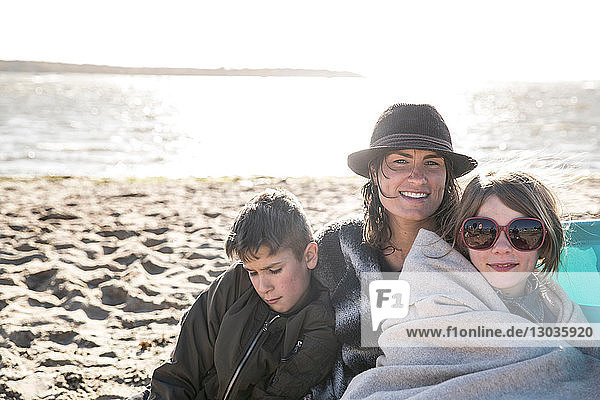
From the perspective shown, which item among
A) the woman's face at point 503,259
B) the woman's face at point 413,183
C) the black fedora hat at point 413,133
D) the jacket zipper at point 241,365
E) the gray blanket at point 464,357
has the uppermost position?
the black fedora hat at point 413,133

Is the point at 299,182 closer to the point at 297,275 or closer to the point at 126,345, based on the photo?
the point at 126,345

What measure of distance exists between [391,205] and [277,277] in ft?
1.76

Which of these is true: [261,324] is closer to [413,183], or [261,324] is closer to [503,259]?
[413,183]

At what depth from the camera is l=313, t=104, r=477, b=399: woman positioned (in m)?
2.51

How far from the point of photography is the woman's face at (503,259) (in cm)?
227

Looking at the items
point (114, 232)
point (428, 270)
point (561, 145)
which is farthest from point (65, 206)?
point (561, 145)

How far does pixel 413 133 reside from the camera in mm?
2520

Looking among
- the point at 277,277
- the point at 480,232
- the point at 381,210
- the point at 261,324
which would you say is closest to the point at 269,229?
the point at 277,277

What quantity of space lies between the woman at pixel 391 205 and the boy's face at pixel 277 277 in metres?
0.19

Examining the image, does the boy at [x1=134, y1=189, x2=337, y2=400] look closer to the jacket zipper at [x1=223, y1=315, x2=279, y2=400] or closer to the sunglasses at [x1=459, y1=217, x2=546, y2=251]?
the jacket zipper at [x1=223, y1=315, x2=279, y2=400]

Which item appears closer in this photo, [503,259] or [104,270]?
[503,259]

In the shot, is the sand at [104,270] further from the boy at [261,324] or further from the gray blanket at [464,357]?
the boy at [261,324]

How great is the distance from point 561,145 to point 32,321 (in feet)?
67.1

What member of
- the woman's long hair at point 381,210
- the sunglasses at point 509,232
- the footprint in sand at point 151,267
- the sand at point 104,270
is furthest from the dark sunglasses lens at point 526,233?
the footprint in sand at point 151,267
